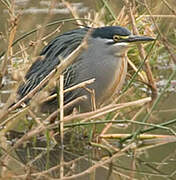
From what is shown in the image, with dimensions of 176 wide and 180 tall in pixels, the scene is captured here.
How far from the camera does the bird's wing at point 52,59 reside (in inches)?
246

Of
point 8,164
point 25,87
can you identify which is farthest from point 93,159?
point 25,87

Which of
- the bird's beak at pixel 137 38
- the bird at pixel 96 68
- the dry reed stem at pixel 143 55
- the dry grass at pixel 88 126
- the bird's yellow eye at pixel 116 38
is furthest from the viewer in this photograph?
the dry reed stem at pixel 143 55

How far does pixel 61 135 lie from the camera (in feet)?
18.4

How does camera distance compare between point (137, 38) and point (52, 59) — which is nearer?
point (137, 38)

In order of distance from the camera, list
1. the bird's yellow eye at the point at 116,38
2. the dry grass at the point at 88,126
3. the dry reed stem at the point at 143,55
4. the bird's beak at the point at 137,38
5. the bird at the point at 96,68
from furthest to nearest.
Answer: the dry reed stem at the point at 143,55
the bird at the point at 96,68
the bird's yellow eye at the point at 116,38
the bird's beak at the point at 137,38
the dry grass at the point at 88,126

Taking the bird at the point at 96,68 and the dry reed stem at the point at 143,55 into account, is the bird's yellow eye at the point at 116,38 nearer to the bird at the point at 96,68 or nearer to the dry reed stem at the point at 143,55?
the bird at the point at 96,68

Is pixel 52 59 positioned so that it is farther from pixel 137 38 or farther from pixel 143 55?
pixel 143 55

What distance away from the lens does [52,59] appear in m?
6.32

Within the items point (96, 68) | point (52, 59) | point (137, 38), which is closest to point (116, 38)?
point (137, 38)

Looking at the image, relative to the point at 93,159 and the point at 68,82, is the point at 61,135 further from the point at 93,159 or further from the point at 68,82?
the point at 68,82

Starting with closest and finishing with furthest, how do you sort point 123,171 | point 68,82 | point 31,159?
point 123,171 → point 31,159 → point 68,82

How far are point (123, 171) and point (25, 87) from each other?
4.99 ft

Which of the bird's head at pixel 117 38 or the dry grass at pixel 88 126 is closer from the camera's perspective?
the dry grass at pixel 88 126

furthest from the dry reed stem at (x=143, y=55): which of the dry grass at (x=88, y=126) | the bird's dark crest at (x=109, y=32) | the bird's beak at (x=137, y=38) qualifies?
the bird's beak at (x=137, y=38)
